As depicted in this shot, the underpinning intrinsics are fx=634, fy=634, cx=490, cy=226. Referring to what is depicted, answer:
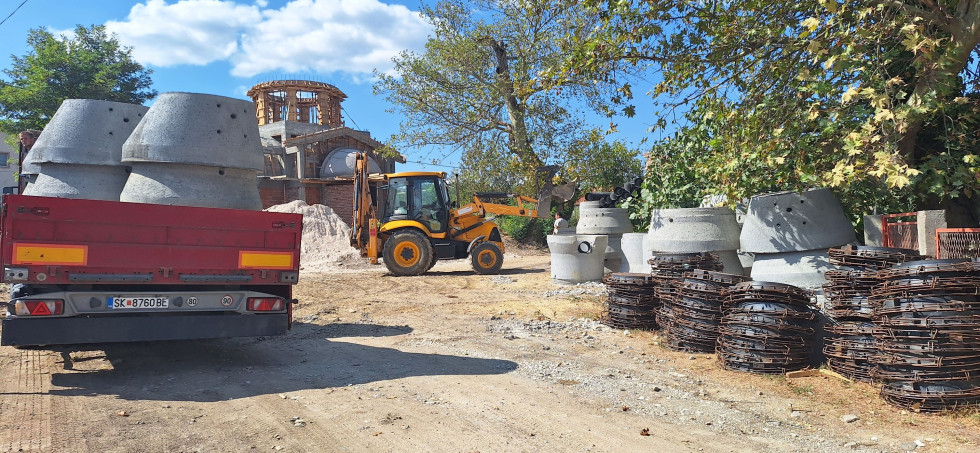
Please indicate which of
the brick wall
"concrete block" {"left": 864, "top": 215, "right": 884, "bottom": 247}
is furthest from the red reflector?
the brick wall

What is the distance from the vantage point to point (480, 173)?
27.3 meters

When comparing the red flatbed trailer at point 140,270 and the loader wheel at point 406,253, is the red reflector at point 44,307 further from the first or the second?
the loader wheel at point 406,253

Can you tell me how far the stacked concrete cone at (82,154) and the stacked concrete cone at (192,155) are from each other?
0.52 meters

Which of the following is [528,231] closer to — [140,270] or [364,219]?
[364,219]

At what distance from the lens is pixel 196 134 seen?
660 cm

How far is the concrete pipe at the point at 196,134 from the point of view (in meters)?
6.47

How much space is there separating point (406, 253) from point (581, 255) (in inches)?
217

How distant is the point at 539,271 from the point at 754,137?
10439mm

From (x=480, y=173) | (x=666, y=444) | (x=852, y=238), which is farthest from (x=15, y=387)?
(x=480, y=173)

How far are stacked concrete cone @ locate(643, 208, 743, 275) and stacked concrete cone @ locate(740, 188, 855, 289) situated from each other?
1281mm

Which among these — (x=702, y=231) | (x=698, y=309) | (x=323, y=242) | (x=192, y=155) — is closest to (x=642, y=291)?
(x=698, y=309)

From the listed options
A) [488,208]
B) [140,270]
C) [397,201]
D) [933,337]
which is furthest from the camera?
[488,208]

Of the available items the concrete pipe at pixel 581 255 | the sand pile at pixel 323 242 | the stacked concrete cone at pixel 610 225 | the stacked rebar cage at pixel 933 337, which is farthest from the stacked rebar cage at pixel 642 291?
the sand pile at pixel 323 242

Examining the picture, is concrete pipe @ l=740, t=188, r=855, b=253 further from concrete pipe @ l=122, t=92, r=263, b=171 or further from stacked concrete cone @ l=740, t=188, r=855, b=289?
concrete pipe @ l=122, t=92, r=263, b=171
